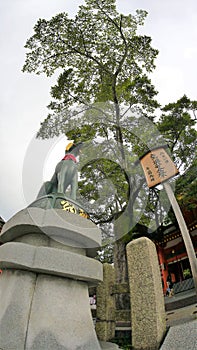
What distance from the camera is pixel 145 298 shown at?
3686mm

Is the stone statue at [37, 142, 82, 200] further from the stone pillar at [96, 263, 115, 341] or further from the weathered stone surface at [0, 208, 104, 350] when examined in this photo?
the stone pillar at [96, 263, 115, 341]

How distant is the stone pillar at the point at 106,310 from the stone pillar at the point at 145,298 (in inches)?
38.2

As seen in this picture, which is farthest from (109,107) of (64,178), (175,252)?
(175,252)

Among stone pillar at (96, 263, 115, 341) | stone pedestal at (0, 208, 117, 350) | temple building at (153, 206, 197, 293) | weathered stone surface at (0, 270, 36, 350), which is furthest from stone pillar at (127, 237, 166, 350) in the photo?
temple building at (153, 206, 197, 293)

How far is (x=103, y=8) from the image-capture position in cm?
984

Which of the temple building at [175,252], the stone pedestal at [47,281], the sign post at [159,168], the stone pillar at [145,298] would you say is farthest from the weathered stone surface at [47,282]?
the temple building at [175,252]

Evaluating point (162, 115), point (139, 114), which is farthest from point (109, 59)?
point (162, 115)

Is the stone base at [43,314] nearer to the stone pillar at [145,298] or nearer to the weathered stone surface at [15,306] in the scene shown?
the weathered stone surface at [15,306]

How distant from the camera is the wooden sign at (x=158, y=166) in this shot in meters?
5.84

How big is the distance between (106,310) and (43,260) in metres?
2.11

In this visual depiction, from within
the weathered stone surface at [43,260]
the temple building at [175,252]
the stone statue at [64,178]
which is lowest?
the weathered stone surface at [43,260]

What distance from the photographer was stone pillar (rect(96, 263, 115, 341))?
4383 mm

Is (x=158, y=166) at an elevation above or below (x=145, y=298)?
above

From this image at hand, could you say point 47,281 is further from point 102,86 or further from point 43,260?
point 102,86
